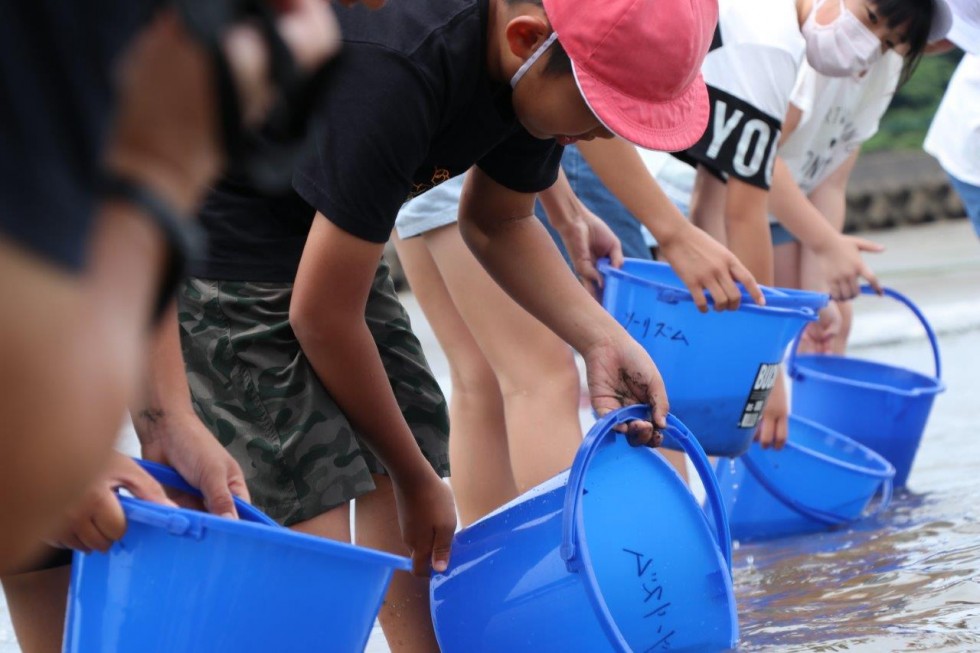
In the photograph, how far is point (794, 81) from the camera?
3.32 metres

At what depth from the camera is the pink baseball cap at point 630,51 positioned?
74.9 inches

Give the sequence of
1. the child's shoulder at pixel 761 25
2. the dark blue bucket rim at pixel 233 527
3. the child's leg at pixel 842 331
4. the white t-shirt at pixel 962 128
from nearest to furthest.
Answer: the dark blue bucket rim at pixel 233 527
the child's shoulder at pixel 761 25
the white t-shirt at pixel 962 128
the child's leg at pixel 842 331

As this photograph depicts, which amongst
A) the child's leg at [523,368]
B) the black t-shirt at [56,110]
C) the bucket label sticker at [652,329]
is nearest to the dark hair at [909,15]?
the bucket label sticker at [652,329]

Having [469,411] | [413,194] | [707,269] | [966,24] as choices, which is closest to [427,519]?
A: [413,194]

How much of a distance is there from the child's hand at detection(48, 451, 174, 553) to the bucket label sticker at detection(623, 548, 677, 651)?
2.65ft

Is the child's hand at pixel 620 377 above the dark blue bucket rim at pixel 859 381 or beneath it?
above

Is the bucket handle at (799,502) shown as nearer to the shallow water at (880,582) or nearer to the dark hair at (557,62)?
the shallow water at (880,582)

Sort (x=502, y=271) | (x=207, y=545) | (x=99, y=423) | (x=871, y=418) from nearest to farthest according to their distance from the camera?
1. (x=99, y=423)
2. (x=207, y=545)
3. (x=502, y=271)
4. (x=871, y=418)

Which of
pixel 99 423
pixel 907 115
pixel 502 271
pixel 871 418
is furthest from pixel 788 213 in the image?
pixel 907 115

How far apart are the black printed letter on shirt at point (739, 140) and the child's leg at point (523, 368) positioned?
744mm

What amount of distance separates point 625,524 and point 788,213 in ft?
5.88

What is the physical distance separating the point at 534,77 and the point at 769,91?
140cm

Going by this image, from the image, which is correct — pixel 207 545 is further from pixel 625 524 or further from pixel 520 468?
pixel 520 468

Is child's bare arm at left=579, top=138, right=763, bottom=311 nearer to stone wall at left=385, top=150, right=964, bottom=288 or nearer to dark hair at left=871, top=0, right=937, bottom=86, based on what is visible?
dark hair at left=871, top=0, right=937, bottom=86
